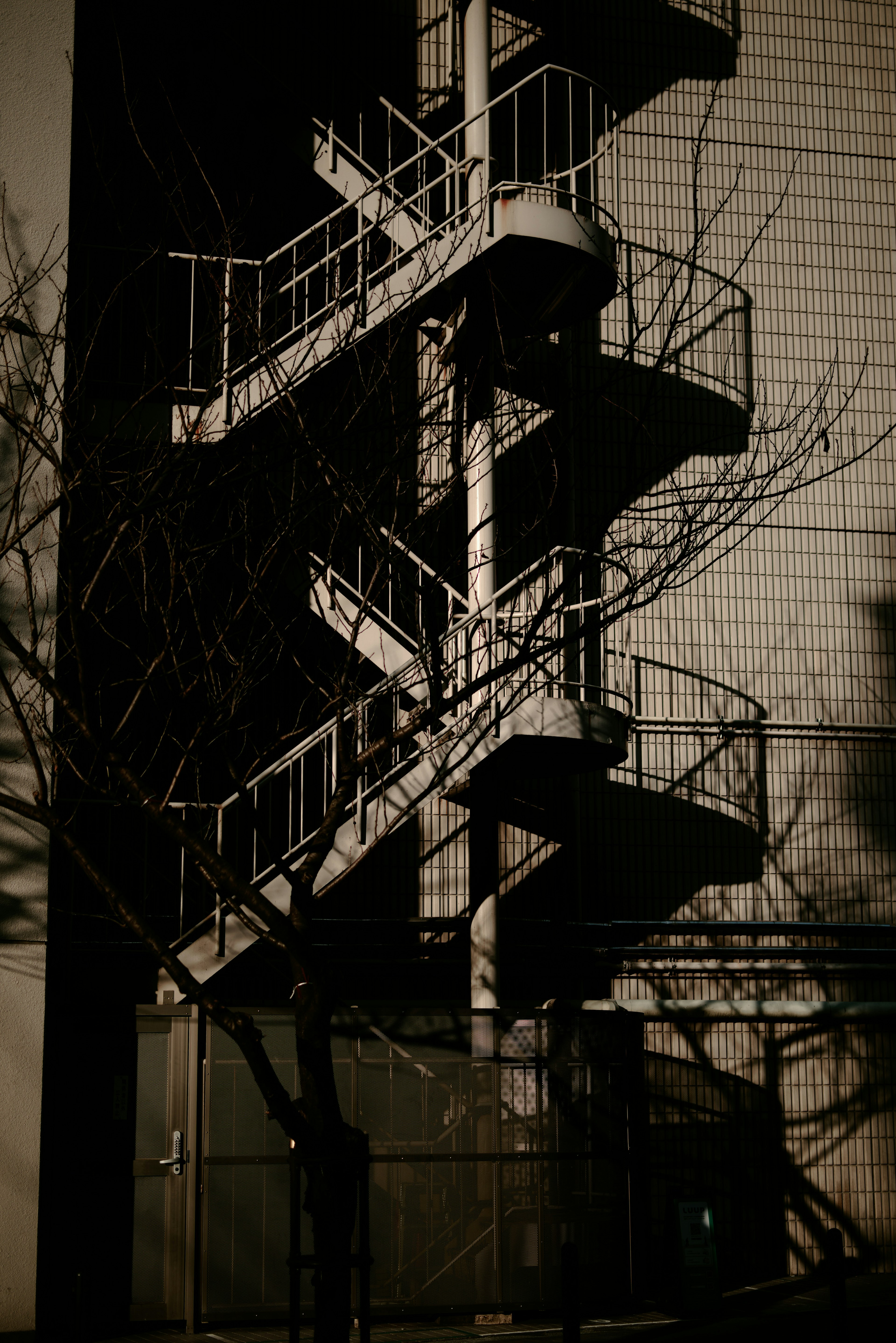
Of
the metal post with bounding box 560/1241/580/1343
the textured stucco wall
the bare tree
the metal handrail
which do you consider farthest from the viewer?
the metal handrail

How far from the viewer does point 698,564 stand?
14.5 metres

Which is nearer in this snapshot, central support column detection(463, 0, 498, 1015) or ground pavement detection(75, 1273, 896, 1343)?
ground pavement detection(75, 1273, 896, 1343)

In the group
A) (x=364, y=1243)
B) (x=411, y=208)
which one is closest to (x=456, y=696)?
(x=364, y=1243)

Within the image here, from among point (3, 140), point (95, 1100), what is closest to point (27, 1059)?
point (95, 1100)

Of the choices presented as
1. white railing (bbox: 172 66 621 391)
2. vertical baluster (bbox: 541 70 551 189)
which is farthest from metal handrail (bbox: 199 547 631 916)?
vertical baluster (bbox: 541 70 551 189)

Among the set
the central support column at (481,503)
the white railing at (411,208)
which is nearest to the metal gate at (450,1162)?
the central support column at (481,503)

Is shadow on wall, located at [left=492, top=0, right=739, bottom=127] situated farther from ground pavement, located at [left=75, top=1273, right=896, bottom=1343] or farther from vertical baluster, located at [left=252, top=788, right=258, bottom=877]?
ground pavement, located at [left=75, top=1273, right=896, bottom=1343]

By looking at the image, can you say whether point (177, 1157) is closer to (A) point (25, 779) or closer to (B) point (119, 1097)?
(B) point (119, 1097)

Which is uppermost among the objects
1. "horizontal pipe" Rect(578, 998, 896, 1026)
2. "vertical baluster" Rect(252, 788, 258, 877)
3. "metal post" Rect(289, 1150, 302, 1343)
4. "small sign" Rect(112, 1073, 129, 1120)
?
"vertical baluster" Rect(252, 788, 258, 877)

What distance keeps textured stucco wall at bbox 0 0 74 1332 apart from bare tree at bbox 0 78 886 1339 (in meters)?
0.26

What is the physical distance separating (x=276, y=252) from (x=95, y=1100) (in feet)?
23.6

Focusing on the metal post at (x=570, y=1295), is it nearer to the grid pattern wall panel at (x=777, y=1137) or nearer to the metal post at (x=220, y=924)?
the metal post at (x=220, y=924)

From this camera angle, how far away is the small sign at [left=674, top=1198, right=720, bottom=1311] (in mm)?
11031

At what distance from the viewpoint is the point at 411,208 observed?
1220 centimetres
